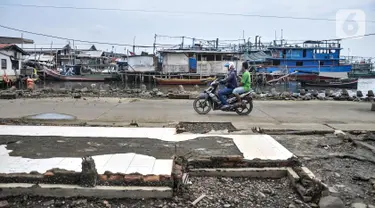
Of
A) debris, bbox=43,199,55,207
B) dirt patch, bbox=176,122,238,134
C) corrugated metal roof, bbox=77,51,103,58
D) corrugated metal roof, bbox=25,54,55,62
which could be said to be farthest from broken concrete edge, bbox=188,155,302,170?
corrugated metal roof, bbox=77,51,103,58

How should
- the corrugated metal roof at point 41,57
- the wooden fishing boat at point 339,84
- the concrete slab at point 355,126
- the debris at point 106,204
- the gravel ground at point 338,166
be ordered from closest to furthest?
the debris at point 106,204
the gravel ground at point 338,166
the concrete slab at point 355,126
the wooden fishing boat at point 339,84
the corrugated metal roof at point 41,57

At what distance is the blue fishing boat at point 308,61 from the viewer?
4122cm

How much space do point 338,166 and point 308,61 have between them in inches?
1545

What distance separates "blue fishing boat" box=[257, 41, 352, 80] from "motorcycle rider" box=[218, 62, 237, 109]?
32.4 meters

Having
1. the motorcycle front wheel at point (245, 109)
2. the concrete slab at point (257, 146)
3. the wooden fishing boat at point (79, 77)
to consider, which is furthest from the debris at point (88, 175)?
the wooden fishing boat at point (79, 77)

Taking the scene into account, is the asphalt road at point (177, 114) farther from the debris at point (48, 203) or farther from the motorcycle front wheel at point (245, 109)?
the debris at point (48, 203)

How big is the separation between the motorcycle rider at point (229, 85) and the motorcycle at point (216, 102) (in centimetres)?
11

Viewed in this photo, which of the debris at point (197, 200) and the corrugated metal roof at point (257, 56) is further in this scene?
the corrugated metal roof at point (257, 56)

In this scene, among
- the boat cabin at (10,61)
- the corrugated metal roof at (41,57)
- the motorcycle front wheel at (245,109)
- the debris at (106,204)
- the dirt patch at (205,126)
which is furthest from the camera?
the corrugated metal roof at (41,57)

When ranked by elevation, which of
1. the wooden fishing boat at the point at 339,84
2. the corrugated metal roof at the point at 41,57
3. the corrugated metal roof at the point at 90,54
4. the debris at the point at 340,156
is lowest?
the debris at the point at 340,156

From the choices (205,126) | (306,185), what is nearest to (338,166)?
(306,185)

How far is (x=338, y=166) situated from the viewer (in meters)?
5.02

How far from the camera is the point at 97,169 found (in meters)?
4.27

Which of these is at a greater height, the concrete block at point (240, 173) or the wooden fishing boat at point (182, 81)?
the wooden fishing boat at point (182, 81)
